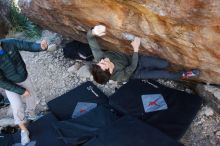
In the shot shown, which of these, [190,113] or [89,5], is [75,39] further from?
[190,113]

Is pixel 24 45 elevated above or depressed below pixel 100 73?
above

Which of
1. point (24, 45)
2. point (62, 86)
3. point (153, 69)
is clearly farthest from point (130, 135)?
point (62, 86)

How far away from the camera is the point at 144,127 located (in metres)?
4.72

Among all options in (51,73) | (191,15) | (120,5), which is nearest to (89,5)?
(120,5)

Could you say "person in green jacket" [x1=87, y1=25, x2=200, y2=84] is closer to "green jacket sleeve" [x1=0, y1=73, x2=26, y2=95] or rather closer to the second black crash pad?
the second black crash pad

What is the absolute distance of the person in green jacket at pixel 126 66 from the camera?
5.13m

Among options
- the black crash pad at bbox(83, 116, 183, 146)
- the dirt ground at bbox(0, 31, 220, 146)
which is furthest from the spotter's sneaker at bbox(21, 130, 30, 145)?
the black crash pad at bbox(83, 116, 183, 146)

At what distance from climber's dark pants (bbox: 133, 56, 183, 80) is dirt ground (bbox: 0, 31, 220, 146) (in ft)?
1.40

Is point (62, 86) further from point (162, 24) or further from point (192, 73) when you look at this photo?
point (162, 24)

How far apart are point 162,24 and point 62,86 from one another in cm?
286

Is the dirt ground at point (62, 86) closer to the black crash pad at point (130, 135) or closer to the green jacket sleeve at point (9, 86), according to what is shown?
the black crash pad at point (130, 135)

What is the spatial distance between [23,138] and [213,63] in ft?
9.95

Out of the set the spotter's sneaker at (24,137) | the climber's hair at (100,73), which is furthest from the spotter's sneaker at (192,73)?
the spotter's sneaker at (24,137)

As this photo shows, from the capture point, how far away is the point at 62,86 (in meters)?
6.57
